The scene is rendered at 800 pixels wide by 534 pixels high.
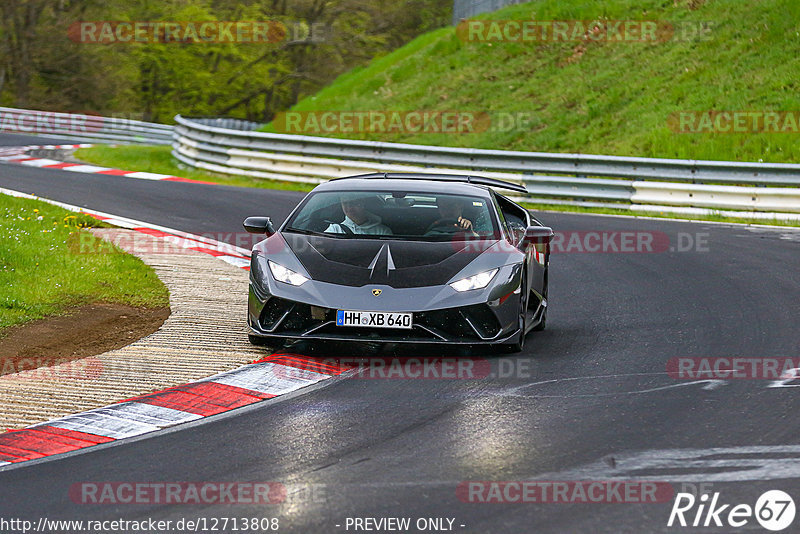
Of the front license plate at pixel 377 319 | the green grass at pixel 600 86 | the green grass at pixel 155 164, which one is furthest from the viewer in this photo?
the green grass at pixel 155 164

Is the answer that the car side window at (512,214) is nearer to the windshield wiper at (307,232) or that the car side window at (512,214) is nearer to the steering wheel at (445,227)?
the steering wheel at (445,227)

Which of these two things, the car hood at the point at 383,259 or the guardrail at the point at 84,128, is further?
the guardrail at the point at 84,128

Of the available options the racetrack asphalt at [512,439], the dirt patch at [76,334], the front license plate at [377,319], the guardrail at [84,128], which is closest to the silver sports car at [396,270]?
the front license plate at [377,319]

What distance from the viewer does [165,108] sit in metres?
53.3

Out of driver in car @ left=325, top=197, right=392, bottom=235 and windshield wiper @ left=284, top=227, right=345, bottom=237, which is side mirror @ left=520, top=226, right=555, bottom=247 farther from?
windshield wiper @ left=284, top=227, right=345, bottom=237

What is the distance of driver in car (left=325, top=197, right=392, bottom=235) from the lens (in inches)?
348

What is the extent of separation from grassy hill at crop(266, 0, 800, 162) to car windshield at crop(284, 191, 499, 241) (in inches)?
542

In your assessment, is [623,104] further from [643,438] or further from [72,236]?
[643,438]

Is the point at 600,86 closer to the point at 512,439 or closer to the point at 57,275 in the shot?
the point at 57,275

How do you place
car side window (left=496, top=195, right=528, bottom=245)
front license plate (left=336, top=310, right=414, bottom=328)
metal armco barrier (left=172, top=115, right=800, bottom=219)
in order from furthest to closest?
1. metal armco barrier (left=172, top=115, right=800, bottom=219)
2. car side window (left=496, top=195, right=528, bottom=245)
3. front license plate (left=336, top=310, right=414, bottom=328)

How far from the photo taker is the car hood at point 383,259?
8117 millimetres

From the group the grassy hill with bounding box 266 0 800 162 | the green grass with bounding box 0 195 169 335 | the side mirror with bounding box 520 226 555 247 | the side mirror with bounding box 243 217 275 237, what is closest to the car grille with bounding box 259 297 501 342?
the side mirror with bounding box 243 217 275 237

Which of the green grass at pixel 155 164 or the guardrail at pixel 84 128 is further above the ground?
the guardrail at pixel 84 128

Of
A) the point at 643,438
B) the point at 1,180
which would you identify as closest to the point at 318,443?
the point at 643,438
